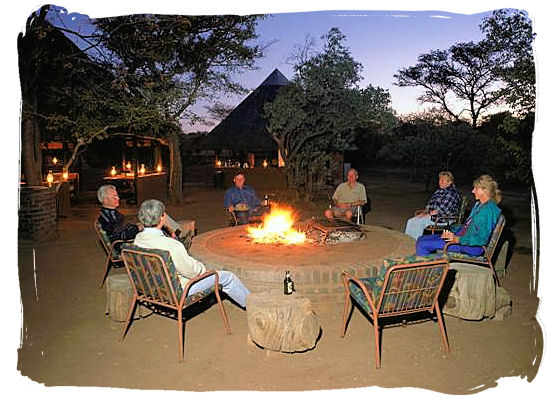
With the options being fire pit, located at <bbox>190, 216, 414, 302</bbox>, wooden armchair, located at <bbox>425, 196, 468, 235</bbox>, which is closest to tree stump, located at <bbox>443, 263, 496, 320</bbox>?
fire pit, located at <bbox>190, 216, 414, 302</bbox>

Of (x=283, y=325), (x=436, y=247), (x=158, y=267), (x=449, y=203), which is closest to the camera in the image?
(x=283, y=325)

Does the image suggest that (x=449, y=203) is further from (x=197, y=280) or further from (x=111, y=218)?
(x=111, y=218)

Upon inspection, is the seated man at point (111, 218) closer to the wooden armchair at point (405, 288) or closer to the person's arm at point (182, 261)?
the person's arm at point (182, 261)

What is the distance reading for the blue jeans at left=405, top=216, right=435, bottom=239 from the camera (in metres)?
6.68

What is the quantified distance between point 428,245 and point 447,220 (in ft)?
4.06

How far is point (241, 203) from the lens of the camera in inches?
304

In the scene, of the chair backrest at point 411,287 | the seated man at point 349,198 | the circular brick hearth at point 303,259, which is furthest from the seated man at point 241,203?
the chair backrest at point 411,287

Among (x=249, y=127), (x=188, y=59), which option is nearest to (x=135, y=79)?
(x=188, y=59)

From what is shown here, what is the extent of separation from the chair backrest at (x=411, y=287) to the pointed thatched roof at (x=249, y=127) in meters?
15.5

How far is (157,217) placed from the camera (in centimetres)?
393

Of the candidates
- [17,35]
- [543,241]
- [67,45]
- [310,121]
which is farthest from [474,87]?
[17,35]

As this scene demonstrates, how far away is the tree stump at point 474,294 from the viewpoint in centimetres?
422

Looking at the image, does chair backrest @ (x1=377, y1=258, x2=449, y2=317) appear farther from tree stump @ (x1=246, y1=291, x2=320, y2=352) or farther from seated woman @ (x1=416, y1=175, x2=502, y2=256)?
seated woman @ (x1=416, y1=175, x2=502, y2=256)

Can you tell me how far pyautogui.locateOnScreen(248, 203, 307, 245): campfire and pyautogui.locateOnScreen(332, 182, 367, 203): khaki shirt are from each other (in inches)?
49.9
